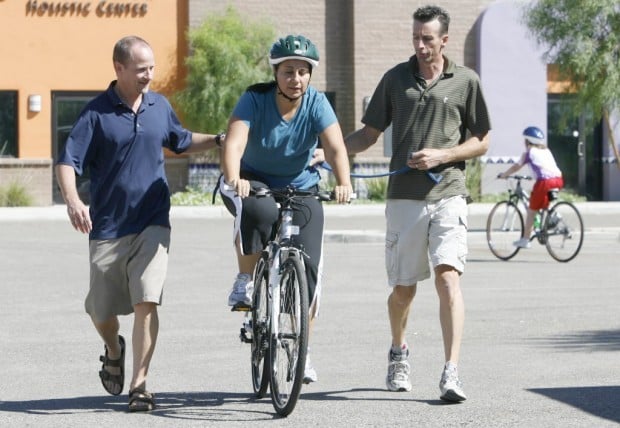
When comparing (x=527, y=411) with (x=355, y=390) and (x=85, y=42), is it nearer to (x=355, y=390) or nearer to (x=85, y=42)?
(x=355, y=390)

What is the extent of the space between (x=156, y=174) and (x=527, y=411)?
2.32 metres

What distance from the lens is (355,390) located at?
29.5ft

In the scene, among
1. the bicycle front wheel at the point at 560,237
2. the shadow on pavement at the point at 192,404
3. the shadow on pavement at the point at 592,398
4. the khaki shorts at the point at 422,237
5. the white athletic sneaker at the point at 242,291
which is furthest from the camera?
the bicycle front wheel at the point at 560,237

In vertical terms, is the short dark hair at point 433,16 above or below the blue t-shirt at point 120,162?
above

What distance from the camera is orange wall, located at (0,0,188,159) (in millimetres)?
35094

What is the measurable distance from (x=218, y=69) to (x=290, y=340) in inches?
1067

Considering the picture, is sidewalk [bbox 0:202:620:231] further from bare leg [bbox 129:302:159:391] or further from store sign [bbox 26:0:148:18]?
bare leg [bbox 129:302:159:391]

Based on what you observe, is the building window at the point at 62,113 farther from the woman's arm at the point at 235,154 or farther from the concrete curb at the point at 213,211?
the woman's arm at the point at 235,154

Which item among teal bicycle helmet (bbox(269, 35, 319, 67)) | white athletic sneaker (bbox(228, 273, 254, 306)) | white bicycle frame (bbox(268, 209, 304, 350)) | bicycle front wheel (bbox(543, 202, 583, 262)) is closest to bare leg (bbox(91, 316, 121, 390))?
white athletic sneaker (bbox(228, 273, 254, 306))

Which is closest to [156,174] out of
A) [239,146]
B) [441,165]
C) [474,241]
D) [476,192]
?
[239,146]

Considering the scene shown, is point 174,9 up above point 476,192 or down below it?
above

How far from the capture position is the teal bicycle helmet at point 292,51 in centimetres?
831

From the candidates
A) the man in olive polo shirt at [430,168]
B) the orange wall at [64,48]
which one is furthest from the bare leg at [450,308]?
the orange wall at [64,48]

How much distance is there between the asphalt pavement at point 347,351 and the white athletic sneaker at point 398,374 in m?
0.08
